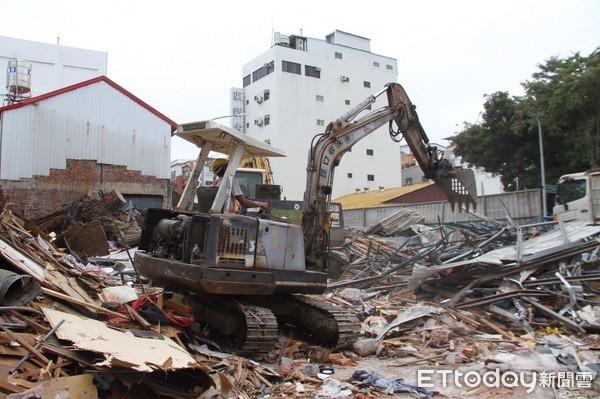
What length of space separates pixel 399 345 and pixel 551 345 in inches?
74.6

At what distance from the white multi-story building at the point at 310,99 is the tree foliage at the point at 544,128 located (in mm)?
16705

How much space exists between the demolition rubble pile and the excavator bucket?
111 centimetres

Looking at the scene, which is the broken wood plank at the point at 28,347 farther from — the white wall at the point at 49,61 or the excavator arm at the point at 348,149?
the white wall at the point at 49,61

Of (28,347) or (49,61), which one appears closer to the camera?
(28,347)

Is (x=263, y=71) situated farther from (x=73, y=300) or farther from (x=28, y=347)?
(x=28, y=347)

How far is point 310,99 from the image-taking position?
157ft

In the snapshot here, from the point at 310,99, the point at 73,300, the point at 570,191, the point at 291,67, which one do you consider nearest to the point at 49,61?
the point at 291,67

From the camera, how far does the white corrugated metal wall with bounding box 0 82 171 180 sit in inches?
744

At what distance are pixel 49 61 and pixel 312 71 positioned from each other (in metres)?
23.7

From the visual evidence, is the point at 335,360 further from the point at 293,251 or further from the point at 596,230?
the point at 596,230

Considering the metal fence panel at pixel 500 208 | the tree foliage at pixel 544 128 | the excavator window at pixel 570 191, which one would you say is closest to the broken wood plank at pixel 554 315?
the excavator window at pixel 570 191

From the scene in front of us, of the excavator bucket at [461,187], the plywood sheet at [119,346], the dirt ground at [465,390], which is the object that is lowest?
the dirt ground at [465,390]

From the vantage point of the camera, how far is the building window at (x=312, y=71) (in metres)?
47.5

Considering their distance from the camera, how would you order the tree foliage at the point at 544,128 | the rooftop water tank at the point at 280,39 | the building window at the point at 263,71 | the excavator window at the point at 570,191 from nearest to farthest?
the excavator window at the point at 570,191, the tree foliage at the point at 544,128, the building window at the point at 263,71, the rooftop water tank at the point at 280,39
